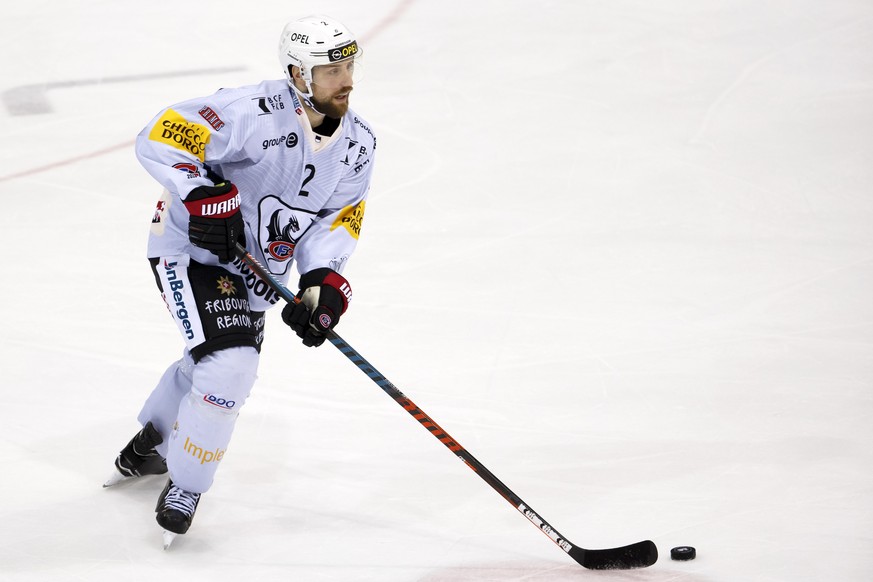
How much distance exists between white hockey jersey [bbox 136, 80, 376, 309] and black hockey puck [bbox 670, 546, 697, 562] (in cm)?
107

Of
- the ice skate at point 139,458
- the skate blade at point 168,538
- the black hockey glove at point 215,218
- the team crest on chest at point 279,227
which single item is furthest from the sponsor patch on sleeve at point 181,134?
the skate blade at point 168,538

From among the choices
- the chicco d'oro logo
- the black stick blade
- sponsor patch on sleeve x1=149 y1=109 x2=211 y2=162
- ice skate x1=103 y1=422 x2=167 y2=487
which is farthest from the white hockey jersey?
the black stick blade

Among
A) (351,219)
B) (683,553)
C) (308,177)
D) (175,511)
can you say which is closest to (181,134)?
(308,177)

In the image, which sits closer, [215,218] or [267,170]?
[215,218]

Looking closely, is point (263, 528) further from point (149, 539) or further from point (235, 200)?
point (235, 200)

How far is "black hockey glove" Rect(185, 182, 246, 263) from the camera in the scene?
2586 millimetres

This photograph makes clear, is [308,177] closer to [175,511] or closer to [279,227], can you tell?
[279,227]

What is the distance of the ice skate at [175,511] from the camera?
2.77 meters

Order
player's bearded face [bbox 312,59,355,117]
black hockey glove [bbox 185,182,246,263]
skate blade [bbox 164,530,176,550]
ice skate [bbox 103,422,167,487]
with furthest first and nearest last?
ice skate [bbox 103,422,167,487]
skate blade [bbox 164,530,176,550]
player's bearded face [bbox 312,59,355,117]
black hockey glove [bbox 185,182,246,263]

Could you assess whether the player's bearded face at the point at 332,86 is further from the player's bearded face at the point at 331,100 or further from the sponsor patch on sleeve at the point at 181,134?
the sponsor patch on sleeve at the point at 181,134

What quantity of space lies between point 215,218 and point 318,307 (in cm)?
33

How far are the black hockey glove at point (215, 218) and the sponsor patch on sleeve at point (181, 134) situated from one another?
11cm

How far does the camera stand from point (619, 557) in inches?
108

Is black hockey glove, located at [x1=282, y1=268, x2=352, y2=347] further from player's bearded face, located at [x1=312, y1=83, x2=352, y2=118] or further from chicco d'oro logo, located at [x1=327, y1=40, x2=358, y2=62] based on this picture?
chicco d'oro logo, located at [x1=327, y1=40, x2=358, y2=62]
